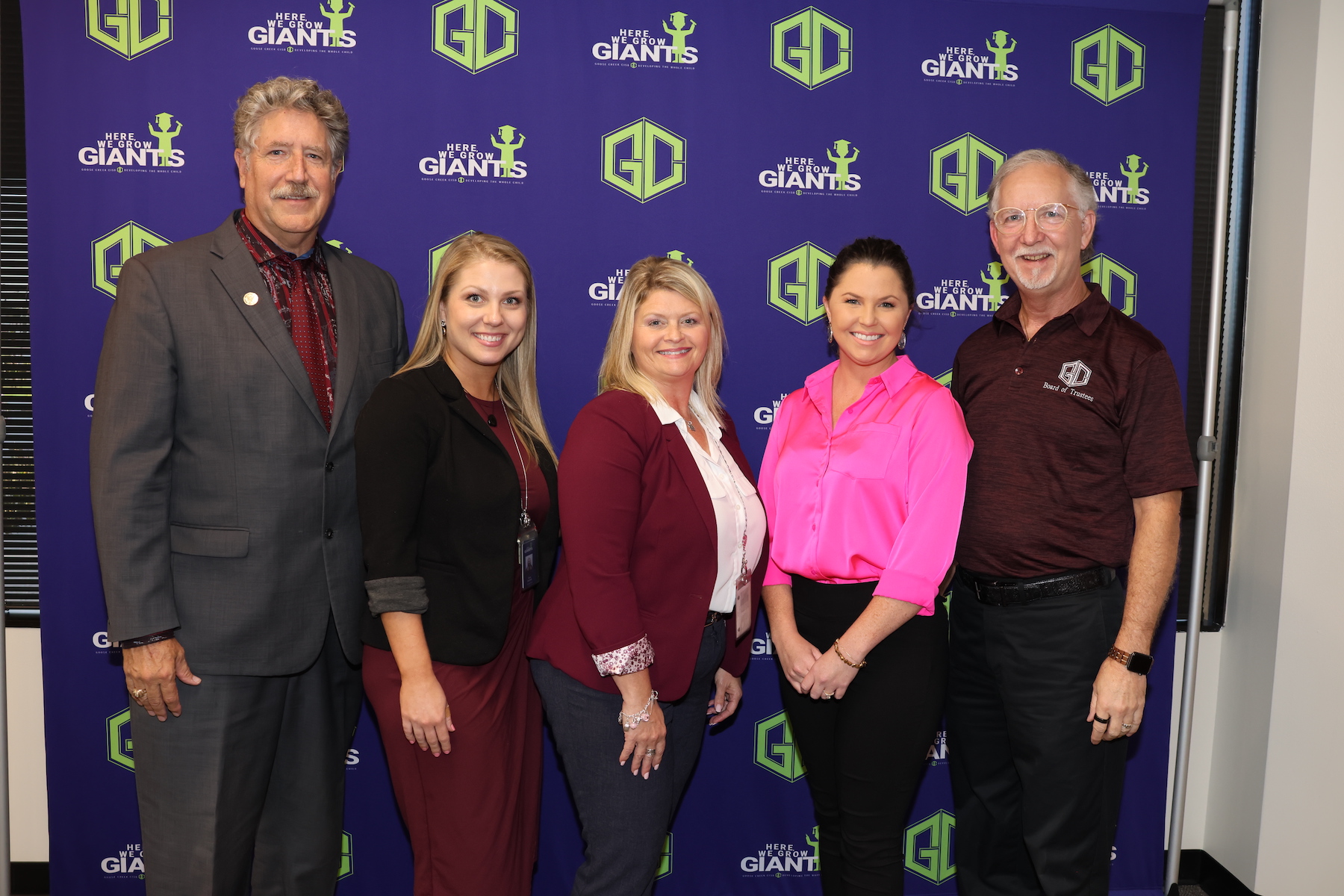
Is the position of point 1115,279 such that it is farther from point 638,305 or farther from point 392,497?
point 392,497

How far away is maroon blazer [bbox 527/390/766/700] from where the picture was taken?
1791mm

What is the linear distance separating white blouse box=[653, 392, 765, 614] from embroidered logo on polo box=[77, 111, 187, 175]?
186cm

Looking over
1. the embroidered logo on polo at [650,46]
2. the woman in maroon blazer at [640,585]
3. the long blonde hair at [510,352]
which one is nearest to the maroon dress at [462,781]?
the woman in maroon blazer at [640,585]

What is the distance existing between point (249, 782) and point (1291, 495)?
3.10m

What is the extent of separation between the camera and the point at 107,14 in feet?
8.34

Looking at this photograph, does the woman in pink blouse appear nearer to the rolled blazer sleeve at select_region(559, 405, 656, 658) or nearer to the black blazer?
the rolled blazer sleeve at select_region(559, 405, 656, 658)

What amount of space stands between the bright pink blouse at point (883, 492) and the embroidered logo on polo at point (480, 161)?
1363 millimetres

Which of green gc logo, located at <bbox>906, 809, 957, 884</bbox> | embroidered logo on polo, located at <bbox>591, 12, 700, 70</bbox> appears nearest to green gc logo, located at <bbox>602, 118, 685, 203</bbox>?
embroidered logo on polo, located at <bbox>591, 12, 700, 70</bbox>

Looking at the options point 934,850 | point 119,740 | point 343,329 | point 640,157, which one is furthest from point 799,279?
point 119,740

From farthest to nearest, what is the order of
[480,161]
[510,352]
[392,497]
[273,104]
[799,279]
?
[799,279] < [480,161] < [510,352] < [273,104] < [392,497]

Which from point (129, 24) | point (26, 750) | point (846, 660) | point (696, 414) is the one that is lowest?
point (26, 750)

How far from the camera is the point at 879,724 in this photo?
1.94m

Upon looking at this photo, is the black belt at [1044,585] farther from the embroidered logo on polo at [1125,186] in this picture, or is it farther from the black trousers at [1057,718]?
the embroidered logo on polo at [1125,186]

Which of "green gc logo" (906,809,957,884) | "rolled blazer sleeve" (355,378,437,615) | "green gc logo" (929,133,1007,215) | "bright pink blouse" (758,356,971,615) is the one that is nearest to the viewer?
"rolled blazer sleeve" (355,378,437,615)
